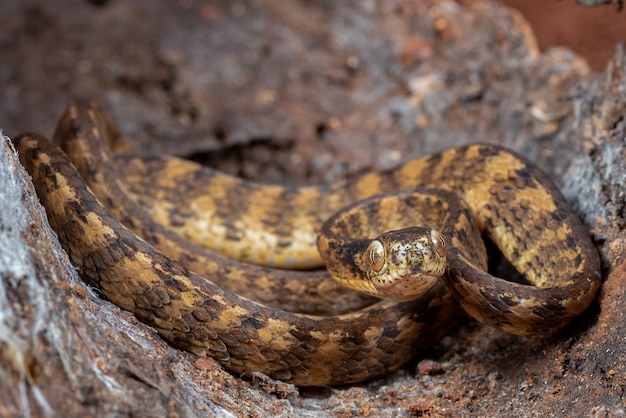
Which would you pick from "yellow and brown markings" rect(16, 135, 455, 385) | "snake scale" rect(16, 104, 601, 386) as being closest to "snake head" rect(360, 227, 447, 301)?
"snake scale" rect(16, 104, 601, 386)

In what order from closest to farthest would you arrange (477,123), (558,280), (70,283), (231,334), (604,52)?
(70,283), (231,334), (558,280), (604,52), (477,123)

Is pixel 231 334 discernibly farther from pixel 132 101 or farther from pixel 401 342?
pixel 132 101

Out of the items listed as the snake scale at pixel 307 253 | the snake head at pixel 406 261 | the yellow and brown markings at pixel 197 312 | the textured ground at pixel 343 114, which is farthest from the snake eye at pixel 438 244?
the textured ground at pixel 343 114

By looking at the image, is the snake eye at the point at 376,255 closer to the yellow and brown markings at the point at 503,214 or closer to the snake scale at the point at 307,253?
the snake scale at the point at 307,253

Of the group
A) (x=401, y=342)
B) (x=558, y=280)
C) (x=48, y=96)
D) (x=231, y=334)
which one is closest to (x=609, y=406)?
(x=558, y=280)

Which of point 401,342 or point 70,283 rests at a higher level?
point 70,283

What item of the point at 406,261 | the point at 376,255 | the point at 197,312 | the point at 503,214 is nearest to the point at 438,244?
the point at 406,261

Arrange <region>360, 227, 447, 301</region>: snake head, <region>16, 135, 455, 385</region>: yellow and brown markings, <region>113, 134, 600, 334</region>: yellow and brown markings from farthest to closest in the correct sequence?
<region>113, 134, 600, 334</region>: yellow and brown markings < <region>16, 135, 455, 385</region>: yellow and brown markings < <region>360, 227, 447, 301</region>: snake head

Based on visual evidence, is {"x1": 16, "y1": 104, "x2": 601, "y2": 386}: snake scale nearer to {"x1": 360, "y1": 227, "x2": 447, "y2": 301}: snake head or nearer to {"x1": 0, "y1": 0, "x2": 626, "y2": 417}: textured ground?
{"x1": 0, "y1": 0, "x2": 626, "y2": 417}: textured ground
